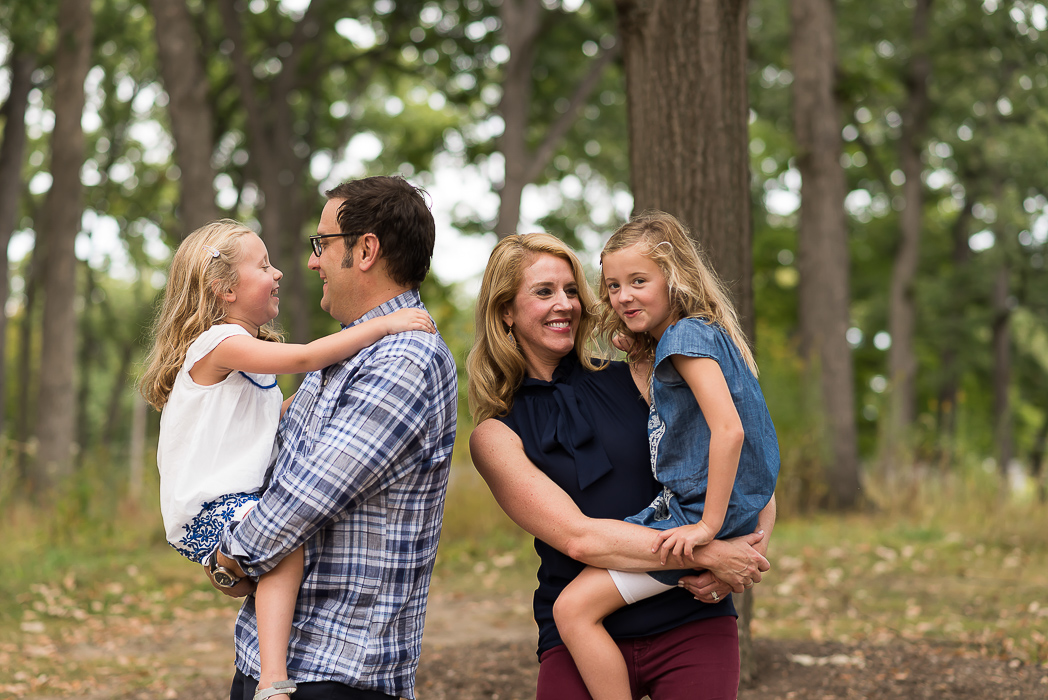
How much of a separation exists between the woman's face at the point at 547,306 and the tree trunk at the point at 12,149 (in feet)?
48.9

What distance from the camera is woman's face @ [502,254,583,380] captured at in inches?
103

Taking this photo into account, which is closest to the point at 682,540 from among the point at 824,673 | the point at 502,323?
the point at 502,323

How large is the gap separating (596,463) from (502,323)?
51 centimetres

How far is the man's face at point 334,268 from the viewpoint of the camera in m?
2.27

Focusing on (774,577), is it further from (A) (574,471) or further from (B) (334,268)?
(B) (334,268)

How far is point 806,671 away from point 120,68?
21188 millimetres

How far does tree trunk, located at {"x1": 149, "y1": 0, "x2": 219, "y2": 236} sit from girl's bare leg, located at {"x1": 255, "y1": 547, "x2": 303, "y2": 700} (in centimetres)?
832

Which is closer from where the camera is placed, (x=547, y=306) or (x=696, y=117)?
(x=547, y=306)

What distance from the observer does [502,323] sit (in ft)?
8.82

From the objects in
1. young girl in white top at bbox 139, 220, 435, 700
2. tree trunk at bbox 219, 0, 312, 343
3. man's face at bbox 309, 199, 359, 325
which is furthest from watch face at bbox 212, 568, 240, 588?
tree trunk at bbox 219, 0, 312, 343

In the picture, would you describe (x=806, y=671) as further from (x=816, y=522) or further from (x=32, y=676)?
(x=816, y=522)

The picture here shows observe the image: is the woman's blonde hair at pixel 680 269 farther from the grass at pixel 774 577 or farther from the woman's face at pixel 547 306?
the grass at pixel 774 577

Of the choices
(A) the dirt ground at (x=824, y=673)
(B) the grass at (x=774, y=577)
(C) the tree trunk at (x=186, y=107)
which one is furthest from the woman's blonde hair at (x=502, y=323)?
(C) the tree trunk at (x=186, y=107)

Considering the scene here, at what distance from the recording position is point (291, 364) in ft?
7.48
